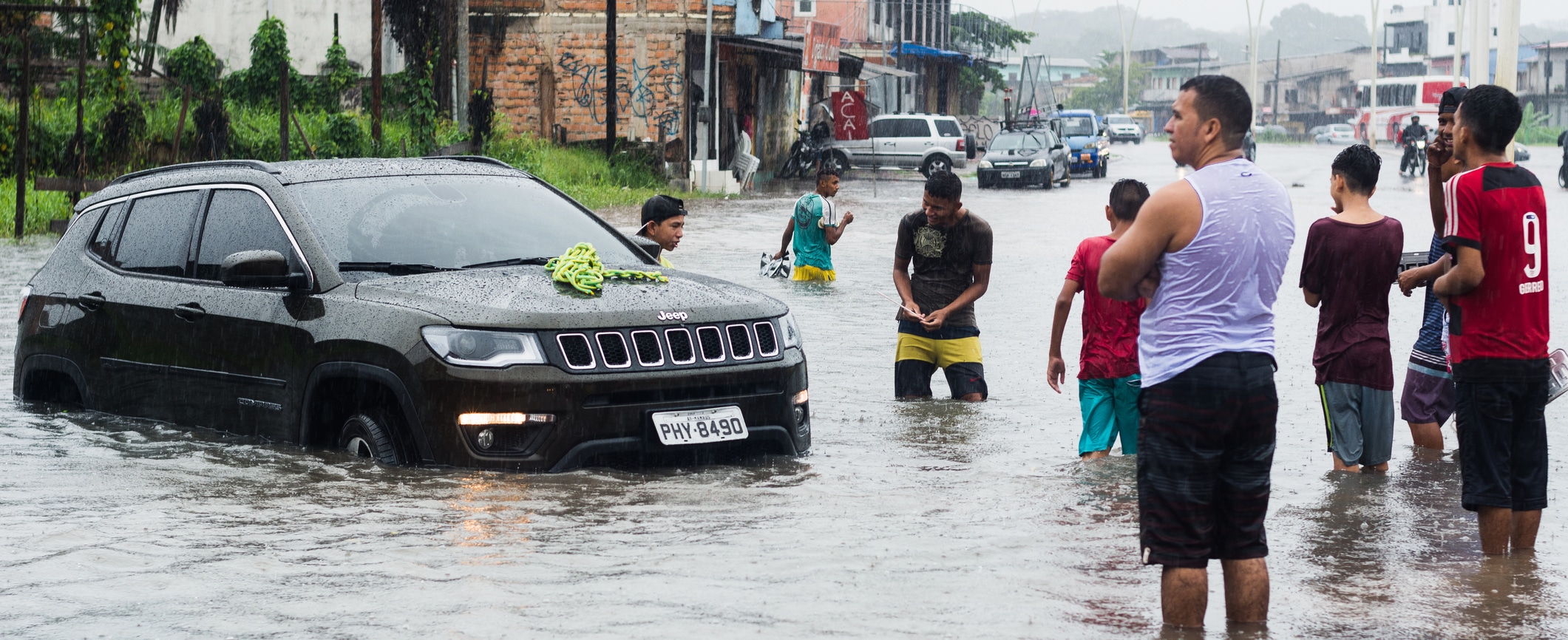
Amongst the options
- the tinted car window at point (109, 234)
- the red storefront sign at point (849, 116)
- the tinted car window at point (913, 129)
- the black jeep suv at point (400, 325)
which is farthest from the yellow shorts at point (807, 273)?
the red storefront sign at point (849, 116)

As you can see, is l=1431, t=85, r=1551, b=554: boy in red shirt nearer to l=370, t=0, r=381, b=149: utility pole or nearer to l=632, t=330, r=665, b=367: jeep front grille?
l=632, t=330, r=665, b=367: jeep front grille

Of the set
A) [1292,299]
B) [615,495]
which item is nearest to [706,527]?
[615,495]

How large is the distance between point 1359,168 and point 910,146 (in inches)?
1464

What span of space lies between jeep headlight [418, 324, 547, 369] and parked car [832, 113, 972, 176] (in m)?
37.5

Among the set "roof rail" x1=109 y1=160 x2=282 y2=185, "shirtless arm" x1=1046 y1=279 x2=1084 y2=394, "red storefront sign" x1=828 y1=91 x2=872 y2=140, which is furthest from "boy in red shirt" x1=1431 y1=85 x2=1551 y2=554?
"red storefront sign" x1=828 y1=91 x2=872 y2=140

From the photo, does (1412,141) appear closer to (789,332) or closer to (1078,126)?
(1078,126)

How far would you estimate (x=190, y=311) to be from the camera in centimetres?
745

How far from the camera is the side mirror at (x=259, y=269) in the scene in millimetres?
6812

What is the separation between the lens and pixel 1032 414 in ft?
31.8

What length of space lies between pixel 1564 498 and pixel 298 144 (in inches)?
930

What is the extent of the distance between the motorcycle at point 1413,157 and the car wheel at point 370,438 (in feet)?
130

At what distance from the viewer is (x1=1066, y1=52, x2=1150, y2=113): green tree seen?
139 m

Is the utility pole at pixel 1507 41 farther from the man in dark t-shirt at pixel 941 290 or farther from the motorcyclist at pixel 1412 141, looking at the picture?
the motorcyclist at pixel 1412 141

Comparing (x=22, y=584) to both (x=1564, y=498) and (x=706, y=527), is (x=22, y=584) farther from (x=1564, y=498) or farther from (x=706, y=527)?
(x=1564, y=498)
